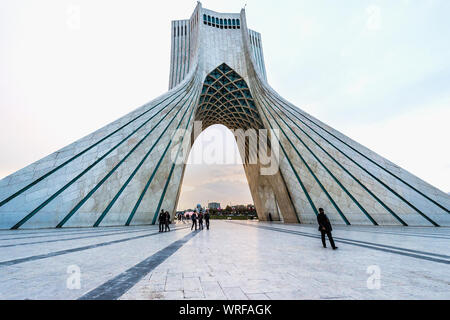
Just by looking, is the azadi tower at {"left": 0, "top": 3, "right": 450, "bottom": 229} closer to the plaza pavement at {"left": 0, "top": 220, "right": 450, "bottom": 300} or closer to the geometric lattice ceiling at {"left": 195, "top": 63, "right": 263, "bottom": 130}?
the geometric lattice ceiling at {"left": 195, "top": 63, "right": 263, "bottom": 130}

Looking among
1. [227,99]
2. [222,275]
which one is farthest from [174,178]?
[227,99]

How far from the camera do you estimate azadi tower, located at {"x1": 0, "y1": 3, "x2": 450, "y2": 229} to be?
8.76 m

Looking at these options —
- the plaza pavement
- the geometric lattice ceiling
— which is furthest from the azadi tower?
the plaza pavement

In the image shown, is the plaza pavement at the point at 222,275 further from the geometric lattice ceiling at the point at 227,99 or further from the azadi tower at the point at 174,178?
the geometric lattice ceiling at the point at 227,99

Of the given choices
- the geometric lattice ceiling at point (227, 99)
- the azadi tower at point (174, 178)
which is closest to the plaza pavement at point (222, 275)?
the azadi tower at point (174, 178)

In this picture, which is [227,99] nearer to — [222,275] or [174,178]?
[174,178]

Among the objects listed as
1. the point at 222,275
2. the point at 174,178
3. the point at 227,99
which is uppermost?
the point at 227,99

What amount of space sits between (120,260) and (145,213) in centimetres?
771

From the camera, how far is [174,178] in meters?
12.3

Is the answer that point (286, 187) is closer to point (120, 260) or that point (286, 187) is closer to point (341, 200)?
point (341, 200)

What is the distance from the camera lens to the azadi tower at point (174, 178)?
28.7ft
